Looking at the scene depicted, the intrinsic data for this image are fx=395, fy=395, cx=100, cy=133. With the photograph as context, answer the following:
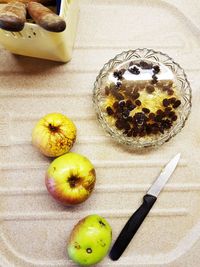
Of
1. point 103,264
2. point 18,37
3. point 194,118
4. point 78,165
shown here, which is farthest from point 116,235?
point 18,37

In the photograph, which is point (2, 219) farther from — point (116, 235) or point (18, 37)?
point (18, 37)

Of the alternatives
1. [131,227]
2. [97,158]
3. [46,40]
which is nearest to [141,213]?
[131,227]

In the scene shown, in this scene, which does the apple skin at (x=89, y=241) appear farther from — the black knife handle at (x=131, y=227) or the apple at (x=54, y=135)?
the apple at (x=54, y=135)

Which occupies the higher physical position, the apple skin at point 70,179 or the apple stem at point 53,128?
the apple stem at point 53,128

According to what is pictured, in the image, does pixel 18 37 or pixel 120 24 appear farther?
pixel 120 24

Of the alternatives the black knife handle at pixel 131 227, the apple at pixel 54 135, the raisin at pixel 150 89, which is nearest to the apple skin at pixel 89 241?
the black knife handle at pixel 131 227

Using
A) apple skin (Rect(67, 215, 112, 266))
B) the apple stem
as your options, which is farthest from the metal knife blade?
the apple stem

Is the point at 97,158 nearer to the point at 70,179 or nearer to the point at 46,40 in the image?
the point at 70,179
